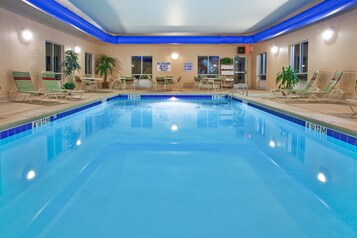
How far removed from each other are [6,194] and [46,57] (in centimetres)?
909

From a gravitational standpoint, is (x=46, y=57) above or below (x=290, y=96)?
above

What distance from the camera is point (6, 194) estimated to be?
9.05 feet

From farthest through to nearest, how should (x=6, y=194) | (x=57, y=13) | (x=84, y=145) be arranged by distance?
(x=57, y=13) → (x=84, y=145) → (x=6, y=194)

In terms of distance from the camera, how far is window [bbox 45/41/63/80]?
11.3 m

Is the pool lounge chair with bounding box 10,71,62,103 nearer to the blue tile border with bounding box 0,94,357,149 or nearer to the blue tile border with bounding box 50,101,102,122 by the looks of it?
the blue tile border with bounding box 50,101,102,122

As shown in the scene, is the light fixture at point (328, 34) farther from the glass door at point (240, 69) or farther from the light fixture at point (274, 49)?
the glass door at point (240, 69)

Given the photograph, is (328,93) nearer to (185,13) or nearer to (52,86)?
(185,13)

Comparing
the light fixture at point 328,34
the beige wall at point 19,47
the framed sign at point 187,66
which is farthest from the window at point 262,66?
the beige wall at point 19,47

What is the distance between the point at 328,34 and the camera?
31.4ft

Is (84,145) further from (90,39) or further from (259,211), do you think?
(90,39)

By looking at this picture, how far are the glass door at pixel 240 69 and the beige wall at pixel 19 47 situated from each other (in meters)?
8.41

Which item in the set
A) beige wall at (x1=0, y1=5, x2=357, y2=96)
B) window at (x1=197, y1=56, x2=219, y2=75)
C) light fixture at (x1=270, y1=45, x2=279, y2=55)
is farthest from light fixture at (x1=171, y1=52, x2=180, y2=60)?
light fixture at (x1=270, y1=45, x2=279, y2=55)

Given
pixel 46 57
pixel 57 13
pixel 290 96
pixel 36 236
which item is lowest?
pixel 36 236

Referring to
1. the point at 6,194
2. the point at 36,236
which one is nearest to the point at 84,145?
the point at 6,194
